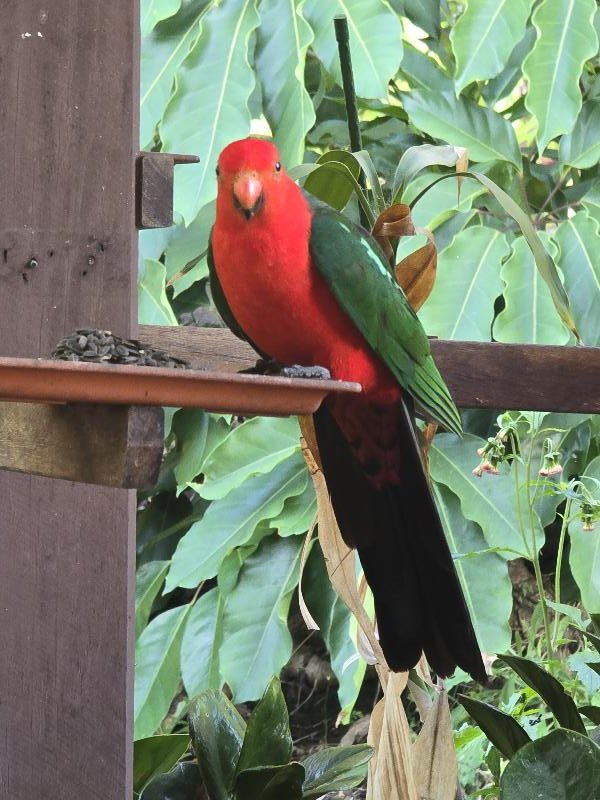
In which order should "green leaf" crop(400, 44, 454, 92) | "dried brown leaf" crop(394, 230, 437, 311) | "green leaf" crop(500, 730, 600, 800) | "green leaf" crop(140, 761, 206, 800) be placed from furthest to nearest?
"green leaf" crop(400, 44, 454, 92) < "dried brown leaf" crop(394, 230, 437, 311) < "green leaf" crop(140, 761, 206, 800) < "green leaf" crop(500, 730, 600, 800)

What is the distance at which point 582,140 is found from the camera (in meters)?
2.34

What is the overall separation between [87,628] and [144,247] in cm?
138

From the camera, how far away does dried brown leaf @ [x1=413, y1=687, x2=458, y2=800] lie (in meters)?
1.20

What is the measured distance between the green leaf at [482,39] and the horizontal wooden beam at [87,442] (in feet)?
4.99

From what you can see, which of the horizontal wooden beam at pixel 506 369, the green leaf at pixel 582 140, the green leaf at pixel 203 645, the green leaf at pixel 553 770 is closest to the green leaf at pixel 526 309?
the green leaf at pixel 582 140

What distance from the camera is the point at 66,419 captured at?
2.40 ft

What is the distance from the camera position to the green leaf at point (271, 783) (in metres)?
1.08

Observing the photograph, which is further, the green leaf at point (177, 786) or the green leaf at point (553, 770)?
the green leaf at point (177, 786)

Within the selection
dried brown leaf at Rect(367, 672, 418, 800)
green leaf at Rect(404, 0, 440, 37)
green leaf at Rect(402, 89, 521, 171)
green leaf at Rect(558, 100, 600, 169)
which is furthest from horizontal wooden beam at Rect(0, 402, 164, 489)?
green leaf at Rect(404, 0, 440, 37)

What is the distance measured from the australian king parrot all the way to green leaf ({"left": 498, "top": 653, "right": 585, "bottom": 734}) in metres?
0.20

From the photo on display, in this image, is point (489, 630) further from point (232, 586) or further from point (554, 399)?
point (554, 399)

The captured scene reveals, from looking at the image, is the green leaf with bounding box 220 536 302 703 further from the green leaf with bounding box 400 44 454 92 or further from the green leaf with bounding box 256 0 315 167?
the green leaf with bounding box 400 44 454 92

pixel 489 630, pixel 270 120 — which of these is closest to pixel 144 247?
pixel 270 120

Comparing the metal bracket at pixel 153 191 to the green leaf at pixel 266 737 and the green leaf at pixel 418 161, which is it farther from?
the green leaf at pixel 266 737
